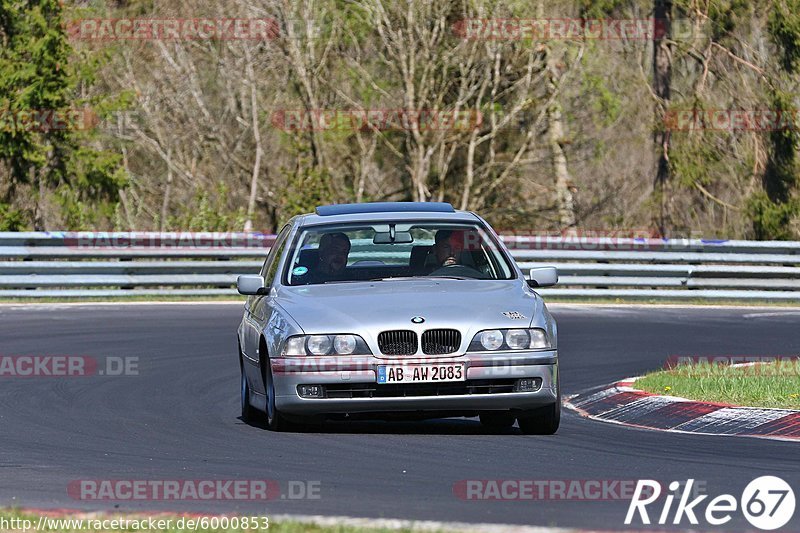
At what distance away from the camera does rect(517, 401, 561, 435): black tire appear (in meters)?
10.2

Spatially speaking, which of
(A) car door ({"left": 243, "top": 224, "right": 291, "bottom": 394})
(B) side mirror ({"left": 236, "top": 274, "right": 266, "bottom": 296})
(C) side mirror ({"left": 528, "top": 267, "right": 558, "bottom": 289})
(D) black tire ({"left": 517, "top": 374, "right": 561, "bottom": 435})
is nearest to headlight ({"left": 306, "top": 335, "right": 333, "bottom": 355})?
(A) car door ({"left": 243, "top": 224, "right": 291, "bottom": 394})

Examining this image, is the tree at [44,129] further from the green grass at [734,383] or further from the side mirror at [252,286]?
the side mirror at [252,286]

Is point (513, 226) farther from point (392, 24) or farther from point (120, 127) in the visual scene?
point (120, 127)

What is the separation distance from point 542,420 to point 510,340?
69cm

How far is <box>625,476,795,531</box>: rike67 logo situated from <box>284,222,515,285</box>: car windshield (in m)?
3.53

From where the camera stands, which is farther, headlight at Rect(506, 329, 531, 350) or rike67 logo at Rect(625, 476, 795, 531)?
headlight at Rect(506, 329, 531, 350)

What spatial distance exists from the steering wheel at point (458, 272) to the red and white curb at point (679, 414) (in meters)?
1.63

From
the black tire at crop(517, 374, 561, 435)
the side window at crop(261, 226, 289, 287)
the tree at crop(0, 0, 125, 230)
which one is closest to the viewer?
the black tire at crop(517, 374, 561, 435)

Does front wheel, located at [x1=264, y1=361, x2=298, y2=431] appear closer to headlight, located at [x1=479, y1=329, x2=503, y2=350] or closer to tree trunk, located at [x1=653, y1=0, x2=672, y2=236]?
headlight, located at [x1=479, y1=329, x2=503, y2=350]

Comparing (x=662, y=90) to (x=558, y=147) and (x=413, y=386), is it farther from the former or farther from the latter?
(x=413, y=386)

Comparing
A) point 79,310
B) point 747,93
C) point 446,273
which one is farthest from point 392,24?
point 446,273

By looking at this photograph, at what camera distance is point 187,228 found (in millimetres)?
29688

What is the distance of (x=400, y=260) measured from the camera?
37.8 feet

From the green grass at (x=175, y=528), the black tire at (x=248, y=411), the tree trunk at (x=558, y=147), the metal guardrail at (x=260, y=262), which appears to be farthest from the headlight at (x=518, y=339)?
the tree trunk at (x=558, y=147)
